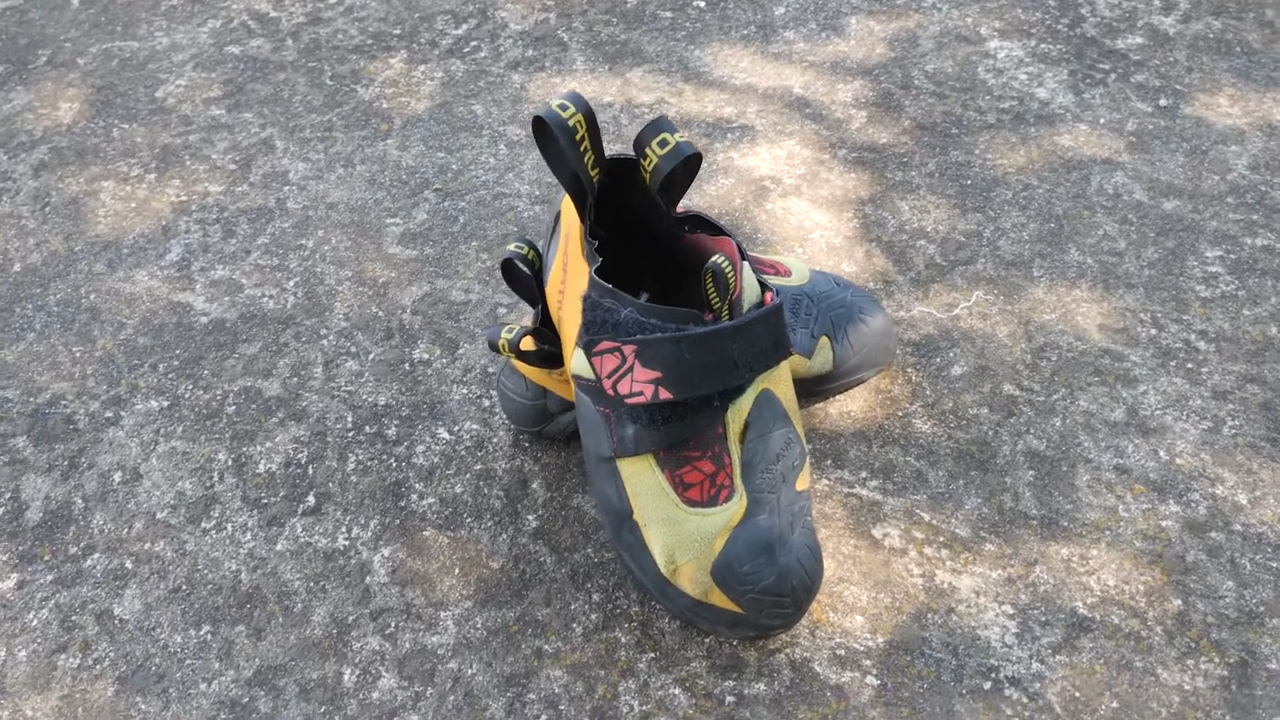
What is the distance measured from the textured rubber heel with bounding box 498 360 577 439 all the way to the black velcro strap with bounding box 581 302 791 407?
26cm

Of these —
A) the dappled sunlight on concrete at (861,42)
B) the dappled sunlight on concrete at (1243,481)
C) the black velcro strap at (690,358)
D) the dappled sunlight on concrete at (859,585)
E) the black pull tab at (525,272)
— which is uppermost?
the black velcro strap at (690,358)

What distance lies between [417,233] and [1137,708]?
5.21 feet

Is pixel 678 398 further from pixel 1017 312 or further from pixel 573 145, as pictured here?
pixel 1017 312

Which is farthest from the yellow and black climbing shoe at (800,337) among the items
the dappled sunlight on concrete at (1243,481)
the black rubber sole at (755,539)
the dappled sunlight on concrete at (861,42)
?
the dappled sunlight on concrete at (861,42)

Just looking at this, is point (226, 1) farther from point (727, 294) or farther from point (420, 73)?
point (727, 294)

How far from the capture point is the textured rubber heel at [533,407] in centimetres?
161

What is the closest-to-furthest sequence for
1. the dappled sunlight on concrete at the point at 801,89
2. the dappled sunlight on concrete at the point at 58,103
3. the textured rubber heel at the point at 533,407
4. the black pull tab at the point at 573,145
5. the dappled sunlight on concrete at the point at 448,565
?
Result: the black pull tab at the point at 573,145, the dappled sunlight on concrete at the point at 448,565, the textured rubber heel at the point at 533,407, the dappled sunlight on concrete at the point at 801,89, the dappled sunlight on concrete at the point at 58,103

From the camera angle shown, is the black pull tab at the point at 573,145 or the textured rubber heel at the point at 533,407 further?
the textured rubber heel at the point at 533,407

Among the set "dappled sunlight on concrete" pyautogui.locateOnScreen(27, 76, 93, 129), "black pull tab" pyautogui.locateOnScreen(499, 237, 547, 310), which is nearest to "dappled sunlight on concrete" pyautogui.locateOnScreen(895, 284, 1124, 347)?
"black pull tab" pyautogui.locateOnScreen(499, 237, 547, 310)

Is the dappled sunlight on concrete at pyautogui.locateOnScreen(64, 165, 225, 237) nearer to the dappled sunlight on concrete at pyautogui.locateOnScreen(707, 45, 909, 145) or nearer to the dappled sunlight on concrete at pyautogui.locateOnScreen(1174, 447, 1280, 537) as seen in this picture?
the dappled sunlight on concrete at pyautogui.locateOnScreen(707, 45, 909, 145)

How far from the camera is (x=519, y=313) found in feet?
6.29

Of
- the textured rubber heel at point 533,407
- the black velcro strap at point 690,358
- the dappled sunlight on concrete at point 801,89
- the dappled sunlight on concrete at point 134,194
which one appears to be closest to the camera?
the black velcro strap at point 690,358

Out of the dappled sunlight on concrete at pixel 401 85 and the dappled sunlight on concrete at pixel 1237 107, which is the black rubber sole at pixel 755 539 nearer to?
the dappled sunlight on concrete at pixel 401 85

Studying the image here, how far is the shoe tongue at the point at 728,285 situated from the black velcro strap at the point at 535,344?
0.89 feet
